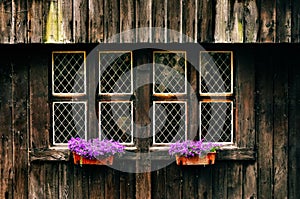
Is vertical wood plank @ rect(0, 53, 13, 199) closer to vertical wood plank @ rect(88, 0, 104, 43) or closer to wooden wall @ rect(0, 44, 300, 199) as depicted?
wooden wall @ rect(0, 44, 300, 199)

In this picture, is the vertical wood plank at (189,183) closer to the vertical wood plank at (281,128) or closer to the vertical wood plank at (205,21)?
the vertical wood plank at (281,128)

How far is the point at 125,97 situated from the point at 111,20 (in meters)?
1.14

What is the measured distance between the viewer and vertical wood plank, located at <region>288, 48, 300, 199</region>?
24.4ft

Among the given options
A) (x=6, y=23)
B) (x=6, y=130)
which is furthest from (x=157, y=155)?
(x=6, y=23)

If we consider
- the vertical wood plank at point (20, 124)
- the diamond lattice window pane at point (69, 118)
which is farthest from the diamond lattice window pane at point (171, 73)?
the vertical wood plank at point (20, 124)

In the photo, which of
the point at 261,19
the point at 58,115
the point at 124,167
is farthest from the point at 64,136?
the point at 261,19

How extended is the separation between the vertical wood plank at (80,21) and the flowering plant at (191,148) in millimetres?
1863

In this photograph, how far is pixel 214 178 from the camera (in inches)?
291

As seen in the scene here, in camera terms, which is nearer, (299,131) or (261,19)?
(261,19)

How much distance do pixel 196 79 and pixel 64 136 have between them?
6.55 ft

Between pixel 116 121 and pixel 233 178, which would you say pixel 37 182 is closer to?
pixel 116 121

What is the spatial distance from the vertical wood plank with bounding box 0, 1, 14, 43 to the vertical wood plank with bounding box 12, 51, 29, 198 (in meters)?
0.53

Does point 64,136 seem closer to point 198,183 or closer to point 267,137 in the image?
point 198,183

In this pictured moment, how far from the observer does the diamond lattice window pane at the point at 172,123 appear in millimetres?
7383
